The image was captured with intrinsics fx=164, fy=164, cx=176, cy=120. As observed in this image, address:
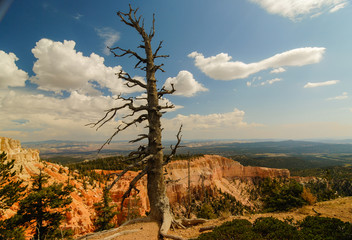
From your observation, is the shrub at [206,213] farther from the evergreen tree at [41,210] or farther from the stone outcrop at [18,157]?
the stone outcrop at [18,157]

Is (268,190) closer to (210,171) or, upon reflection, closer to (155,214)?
(155,214)

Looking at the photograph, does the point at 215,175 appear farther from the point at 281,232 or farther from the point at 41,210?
the point at 281,232

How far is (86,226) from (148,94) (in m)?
28.1

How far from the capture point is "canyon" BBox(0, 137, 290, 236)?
82.1 ft

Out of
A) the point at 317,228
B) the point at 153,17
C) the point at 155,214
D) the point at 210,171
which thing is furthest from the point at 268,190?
the point at 210,171

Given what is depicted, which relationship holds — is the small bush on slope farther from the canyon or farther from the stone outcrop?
the stone outcrop

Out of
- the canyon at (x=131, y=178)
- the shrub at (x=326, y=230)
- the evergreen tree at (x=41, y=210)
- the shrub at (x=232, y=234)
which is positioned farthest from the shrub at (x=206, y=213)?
the shrub at (x=232, y=234)

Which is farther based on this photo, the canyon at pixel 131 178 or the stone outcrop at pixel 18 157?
the canyon at pixel 131 178

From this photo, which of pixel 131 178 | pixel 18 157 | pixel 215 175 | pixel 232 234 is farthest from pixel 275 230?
pixel 215 175

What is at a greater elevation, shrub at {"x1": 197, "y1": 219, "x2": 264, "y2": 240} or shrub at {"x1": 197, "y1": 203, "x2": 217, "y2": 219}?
shrub at {"x1": 197, "y1": 219, "x2": 264, "y2": 240}

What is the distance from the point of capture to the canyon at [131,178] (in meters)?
25.0

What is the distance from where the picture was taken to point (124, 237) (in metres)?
5.85

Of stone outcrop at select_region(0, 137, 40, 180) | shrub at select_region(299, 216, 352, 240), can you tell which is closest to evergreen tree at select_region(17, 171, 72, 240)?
stone outcrop at select_region(0, 137, 40, 180)

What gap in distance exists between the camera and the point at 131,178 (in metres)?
42.8
